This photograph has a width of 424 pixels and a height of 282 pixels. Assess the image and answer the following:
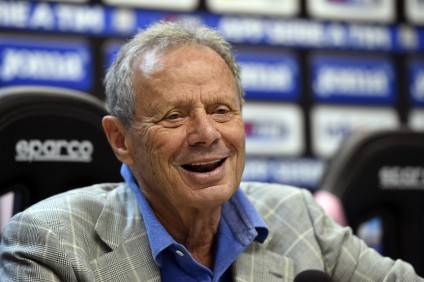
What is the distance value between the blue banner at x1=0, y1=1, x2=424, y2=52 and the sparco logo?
125 centimetres

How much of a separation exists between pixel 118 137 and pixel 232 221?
370 millimetres

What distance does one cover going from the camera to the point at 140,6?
3684 mm

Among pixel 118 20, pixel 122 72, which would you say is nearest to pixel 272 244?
pixel 122 72

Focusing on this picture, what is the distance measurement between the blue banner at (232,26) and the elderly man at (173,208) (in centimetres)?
138

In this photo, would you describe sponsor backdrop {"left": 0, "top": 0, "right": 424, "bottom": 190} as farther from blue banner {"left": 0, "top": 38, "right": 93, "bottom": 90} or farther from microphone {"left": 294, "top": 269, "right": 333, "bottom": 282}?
microphone {"left": 294, "top": 269, "right": 333, "bottom": 282}

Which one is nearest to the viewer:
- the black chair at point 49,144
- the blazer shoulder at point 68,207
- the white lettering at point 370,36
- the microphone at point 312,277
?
the microphone at point 312,277

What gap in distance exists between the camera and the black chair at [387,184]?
2471mm

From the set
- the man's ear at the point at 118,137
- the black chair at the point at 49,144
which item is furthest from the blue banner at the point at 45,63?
the man's ear at the point at 118,137

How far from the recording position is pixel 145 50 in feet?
5.91

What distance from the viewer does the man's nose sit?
173cm

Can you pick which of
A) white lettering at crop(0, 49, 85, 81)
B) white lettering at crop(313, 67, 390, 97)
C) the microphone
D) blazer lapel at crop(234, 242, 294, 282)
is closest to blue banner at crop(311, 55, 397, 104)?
white lettering at crop(313, 67, 390, 97)

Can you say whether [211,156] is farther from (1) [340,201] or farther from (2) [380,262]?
(1) [340,201]

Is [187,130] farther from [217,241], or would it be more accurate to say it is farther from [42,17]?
[42,17]

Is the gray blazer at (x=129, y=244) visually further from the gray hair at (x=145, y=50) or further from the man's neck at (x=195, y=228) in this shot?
the gray hair at (x=145, y=50)
